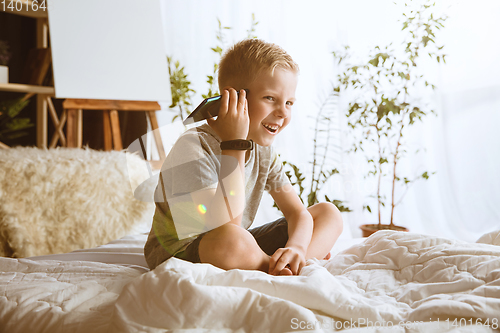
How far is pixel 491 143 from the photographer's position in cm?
222

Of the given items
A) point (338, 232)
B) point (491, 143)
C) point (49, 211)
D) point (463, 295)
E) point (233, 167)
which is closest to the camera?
point (463, 295)

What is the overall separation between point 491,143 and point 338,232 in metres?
1.65

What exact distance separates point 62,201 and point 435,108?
2.02m

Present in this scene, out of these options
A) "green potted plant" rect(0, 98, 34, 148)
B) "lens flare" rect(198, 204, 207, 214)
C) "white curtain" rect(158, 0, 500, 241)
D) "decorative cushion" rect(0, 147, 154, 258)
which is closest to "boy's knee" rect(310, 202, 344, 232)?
"lens flare" rect(198, 204, 207, 214)

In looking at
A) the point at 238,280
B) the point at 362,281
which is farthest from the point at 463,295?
the point at 238,280

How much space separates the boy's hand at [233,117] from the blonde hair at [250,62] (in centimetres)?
8

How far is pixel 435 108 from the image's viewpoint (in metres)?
2.27

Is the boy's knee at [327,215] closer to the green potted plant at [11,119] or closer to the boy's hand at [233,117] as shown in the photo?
the boy's hand at [233,117]

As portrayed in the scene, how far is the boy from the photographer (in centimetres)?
81

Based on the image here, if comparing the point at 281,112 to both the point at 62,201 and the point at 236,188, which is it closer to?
the point at 236,188

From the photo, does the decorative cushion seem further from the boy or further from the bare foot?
the bare foot

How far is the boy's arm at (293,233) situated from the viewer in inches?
32.0

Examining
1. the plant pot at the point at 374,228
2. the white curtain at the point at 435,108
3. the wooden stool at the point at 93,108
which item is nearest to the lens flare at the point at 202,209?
the plant pot at the point at 374,228

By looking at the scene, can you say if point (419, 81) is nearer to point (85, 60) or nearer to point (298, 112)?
point (298, 112)
